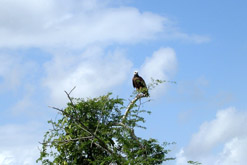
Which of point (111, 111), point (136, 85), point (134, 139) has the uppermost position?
point (136, 85)

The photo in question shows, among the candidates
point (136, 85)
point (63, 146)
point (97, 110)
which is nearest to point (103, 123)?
point (97, 110)

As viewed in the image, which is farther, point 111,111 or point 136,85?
point 136,85

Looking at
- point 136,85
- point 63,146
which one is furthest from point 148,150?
point 136,85

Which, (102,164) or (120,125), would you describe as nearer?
(102,164)

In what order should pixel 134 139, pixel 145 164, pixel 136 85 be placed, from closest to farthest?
pixel 145 164, pixel 134 139, pixel 136 85

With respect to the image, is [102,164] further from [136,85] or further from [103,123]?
[136,85]

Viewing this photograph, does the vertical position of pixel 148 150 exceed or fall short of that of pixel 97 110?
it falls short

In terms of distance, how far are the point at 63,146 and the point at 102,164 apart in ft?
4.37

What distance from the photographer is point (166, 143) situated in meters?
12.2

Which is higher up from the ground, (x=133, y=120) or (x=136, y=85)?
(x=136, y=85)

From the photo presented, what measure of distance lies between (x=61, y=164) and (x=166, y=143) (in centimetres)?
288

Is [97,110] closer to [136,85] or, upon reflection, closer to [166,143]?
[166,143]

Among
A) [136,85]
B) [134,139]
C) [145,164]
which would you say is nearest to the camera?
[145,164]

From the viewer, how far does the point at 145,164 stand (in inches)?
429
